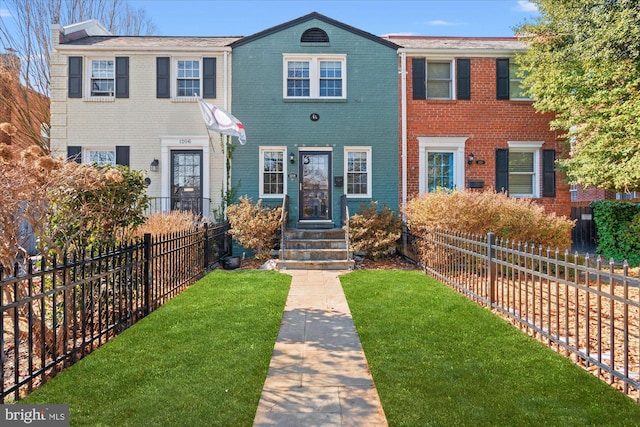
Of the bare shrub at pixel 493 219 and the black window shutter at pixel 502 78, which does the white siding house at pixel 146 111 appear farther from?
the black window shutter at pixel 502 78

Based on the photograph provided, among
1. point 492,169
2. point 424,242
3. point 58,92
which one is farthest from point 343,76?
point 58,92

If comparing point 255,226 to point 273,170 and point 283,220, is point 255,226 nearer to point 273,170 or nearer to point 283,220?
point 283,220

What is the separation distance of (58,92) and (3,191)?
1017 cm

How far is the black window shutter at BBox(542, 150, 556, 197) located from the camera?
43.5ft

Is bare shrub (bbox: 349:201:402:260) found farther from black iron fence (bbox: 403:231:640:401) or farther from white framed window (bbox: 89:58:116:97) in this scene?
white framed window (bbox: 89:58:116:97)

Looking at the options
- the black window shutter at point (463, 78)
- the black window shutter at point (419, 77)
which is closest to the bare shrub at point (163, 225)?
the black window shutter at point (419, 77)

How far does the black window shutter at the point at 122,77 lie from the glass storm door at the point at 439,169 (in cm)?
961

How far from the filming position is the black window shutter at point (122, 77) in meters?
13.0

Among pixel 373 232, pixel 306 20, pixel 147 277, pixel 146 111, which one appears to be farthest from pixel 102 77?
pixel 147 277

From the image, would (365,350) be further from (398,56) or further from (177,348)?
(398,56)

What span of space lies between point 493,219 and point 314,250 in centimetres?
423

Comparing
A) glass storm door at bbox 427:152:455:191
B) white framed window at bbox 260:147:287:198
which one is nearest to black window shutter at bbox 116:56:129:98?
white framed window at bbox 260:147:287:198

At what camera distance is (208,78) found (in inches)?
513

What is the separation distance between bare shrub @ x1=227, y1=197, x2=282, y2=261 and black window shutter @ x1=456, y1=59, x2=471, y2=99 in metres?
6.79
